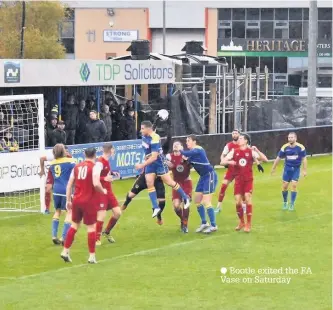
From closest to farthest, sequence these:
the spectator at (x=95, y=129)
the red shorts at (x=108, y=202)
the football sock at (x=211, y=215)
Answer: the red shorts at (x=108, y=202) < the football sock at (x=211, y=215) < the spectator at (x=95, y=129)

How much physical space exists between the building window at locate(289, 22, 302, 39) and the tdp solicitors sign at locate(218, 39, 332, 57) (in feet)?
1.74

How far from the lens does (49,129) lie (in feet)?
86.9

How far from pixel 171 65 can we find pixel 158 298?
19806mm

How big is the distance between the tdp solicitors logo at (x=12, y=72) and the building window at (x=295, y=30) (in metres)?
53.5

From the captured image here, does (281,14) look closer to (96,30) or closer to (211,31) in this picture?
(211,31)

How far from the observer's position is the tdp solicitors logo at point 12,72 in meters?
25.4

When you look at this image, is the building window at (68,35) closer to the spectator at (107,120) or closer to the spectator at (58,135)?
the spectator at (107,120)

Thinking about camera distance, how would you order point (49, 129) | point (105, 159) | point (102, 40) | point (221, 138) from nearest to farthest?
point (105, 159), point (49, 129), point (221, 138), point (102, 40)

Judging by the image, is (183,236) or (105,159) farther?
(183,236)

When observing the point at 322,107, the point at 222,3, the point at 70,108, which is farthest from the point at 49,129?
the point at 222,3

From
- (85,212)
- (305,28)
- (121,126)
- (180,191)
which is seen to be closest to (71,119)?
(121,126)

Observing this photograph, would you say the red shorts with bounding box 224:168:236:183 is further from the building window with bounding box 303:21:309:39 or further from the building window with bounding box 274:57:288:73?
the building window with bounding box 274:57:288:73

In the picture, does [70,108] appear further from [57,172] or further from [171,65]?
[57,172]

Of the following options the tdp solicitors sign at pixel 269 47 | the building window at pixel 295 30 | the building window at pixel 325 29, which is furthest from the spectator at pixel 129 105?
A: the building window at pixel 325 29
